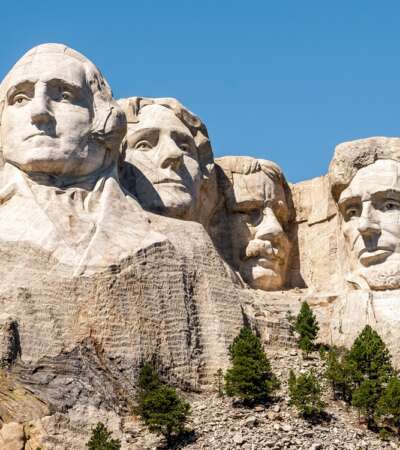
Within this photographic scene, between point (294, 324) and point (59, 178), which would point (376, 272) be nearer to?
point (294, 324)

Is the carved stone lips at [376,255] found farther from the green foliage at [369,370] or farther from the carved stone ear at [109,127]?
the carved stone ear at [109,127]

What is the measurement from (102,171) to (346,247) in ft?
15.1

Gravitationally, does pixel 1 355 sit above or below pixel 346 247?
below

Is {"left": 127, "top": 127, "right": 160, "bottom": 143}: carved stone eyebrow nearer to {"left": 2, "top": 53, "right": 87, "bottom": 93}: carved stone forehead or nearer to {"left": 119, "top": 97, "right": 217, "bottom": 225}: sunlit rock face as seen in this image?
{"left": 119, "top": 97, "right": 217, "bottom": 225}: sunlit rock face

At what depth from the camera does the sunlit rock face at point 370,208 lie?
1407 inches

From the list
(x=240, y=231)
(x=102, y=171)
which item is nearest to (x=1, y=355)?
(x=102, y=171)

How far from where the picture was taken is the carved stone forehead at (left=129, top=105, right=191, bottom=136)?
36.1 meters

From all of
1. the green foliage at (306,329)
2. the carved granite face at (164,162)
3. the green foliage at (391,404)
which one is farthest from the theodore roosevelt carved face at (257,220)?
the green foliage at (391,404)

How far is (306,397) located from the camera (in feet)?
104

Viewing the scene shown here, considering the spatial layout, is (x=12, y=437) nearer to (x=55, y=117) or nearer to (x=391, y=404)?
(x=391, y=404)

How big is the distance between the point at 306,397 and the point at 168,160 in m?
5.59

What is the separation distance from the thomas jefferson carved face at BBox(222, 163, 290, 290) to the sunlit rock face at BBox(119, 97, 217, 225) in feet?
1.93

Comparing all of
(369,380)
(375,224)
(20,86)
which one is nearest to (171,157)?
(20,86)

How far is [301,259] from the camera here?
3800cm
